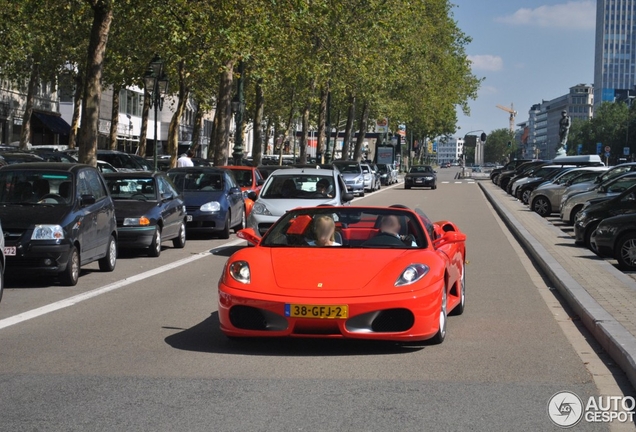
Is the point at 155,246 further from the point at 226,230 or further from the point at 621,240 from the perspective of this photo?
the point at 621,240

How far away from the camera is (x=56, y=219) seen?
14.4 meters

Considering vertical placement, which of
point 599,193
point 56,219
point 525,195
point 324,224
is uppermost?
point 599,193

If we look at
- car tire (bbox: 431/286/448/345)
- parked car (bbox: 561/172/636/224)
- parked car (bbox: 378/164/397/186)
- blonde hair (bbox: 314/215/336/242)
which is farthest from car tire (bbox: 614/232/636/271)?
parked car (bbox: 378/164/397/186)

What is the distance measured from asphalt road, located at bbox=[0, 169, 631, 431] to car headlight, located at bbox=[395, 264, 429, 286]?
0.59m

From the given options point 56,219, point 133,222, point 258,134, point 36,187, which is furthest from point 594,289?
point 258,134

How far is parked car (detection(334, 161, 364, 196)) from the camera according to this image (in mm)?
53219

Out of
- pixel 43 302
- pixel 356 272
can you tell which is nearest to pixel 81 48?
pixel 43 302

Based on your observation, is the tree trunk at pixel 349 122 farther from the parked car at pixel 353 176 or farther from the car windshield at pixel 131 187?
the car windshield at pixel 131 187

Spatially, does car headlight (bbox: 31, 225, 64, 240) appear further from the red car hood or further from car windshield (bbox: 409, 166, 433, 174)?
car windshield (bbox: 409, 166, 433, 174)

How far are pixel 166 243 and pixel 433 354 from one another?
14.5 meters

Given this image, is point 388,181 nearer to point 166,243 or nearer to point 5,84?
point 5,84

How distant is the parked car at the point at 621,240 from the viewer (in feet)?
59.5

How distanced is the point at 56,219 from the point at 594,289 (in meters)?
6.86

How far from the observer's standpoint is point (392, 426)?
6449 millimetres
